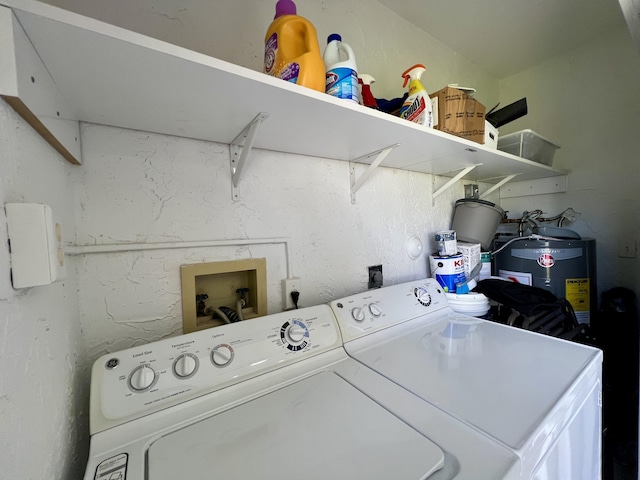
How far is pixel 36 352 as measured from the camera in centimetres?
39

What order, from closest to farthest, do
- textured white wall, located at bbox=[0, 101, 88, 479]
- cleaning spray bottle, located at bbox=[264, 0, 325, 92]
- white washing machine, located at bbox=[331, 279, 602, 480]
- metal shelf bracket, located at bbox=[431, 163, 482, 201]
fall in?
textured white wall, located at bbox=[0, 101, 88, 479]
white washing machine, located at bbox=[331, 279, 602, 480]
cleaning spray bottle, located at bbox=[264, 0, 325, 92]
metal shelf bracket, located at bbox=[431, 163, 482, 201]

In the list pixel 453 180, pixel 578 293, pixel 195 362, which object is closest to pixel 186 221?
pixel 195 362

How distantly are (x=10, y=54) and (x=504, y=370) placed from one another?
1.19 m

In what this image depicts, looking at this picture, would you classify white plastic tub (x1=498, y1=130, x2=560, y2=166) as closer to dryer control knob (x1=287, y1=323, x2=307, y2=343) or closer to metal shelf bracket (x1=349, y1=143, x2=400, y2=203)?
metal shelf bracket (x1=349, y1=143, x2=400, y2=203)

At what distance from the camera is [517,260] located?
1.61 metres

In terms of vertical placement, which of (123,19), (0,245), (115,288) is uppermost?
(123,19)

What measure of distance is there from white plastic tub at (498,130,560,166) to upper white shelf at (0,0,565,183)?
2.13ft

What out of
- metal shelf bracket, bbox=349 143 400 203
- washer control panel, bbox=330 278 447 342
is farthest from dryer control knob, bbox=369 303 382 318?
metal shelf bracket, bbox=349 143 400 203

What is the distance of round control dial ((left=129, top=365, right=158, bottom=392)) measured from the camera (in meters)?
0.58

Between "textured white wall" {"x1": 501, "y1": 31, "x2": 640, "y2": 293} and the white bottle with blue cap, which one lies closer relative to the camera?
the white bottle with blue cap

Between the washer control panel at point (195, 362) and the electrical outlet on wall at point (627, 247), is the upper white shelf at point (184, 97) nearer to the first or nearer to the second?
the washer control panel at point (195, 362)

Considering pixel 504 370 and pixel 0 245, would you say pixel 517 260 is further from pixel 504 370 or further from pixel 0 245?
pixel 0 245

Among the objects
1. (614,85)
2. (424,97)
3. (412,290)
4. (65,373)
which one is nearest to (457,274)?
(412,290)

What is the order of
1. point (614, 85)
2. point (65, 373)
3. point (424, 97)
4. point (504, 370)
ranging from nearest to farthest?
point (65, 373)
point (504, 370)
point (424, 97)
point (614, 85)
